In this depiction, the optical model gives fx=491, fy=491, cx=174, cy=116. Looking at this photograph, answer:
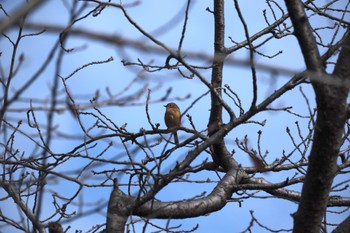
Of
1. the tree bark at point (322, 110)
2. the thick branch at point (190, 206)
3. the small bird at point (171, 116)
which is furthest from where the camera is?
the small bird at point (171, 116)

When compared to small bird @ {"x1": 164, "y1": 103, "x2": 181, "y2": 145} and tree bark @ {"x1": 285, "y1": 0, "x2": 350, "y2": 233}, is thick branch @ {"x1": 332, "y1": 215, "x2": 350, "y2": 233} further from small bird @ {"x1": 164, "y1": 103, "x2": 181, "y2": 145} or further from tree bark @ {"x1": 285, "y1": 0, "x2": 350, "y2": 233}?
small bird @ {"x1": 164, "y1": 103, "x2": 181, "y2": 145}

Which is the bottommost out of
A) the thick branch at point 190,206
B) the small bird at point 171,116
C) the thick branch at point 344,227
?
the thick branch at point 344,227

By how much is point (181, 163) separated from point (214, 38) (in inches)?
58.4

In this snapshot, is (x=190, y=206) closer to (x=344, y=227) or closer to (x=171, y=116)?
(x=344, y=227)

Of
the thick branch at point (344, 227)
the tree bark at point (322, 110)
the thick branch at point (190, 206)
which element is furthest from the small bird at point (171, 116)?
the tree bark at point (322, 110)

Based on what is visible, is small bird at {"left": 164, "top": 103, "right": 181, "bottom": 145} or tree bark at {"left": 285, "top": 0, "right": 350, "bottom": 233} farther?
small bird at {"left": 164, "top": 103, "right": 181, "bottom": 145}

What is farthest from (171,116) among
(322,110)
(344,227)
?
(322,110)

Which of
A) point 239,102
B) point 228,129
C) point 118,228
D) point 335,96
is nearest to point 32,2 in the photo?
point 335,96

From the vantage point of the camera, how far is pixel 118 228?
3.37 metres

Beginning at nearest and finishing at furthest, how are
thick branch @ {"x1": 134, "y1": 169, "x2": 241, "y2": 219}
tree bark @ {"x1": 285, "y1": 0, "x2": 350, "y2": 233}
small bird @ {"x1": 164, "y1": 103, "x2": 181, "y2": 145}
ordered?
tree bark @ {"x1": 285, "y1": 0, "x2": 350, "y2": 233} → thick branch @ {"x1": 134, "y1": 169, "x2": 241, "y2": 219} → small bird @ {"x1": 164, "y1": 103, "x2": 181, "y2": 145}

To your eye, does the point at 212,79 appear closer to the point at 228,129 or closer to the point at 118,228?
the point at 228,129

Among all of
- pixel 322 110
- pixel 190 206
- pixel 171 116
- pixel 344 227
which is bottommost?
pixel 344 227

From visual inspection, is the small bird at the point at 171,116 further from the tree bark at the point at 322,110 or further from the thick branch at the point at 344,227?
the tree bark at the point at 322,110

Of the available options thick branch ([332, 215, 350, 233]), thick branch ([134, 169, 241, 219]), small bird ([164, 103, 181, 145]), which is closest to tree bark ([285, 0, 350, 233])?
thick branch ([332, 215, 350, 233])
